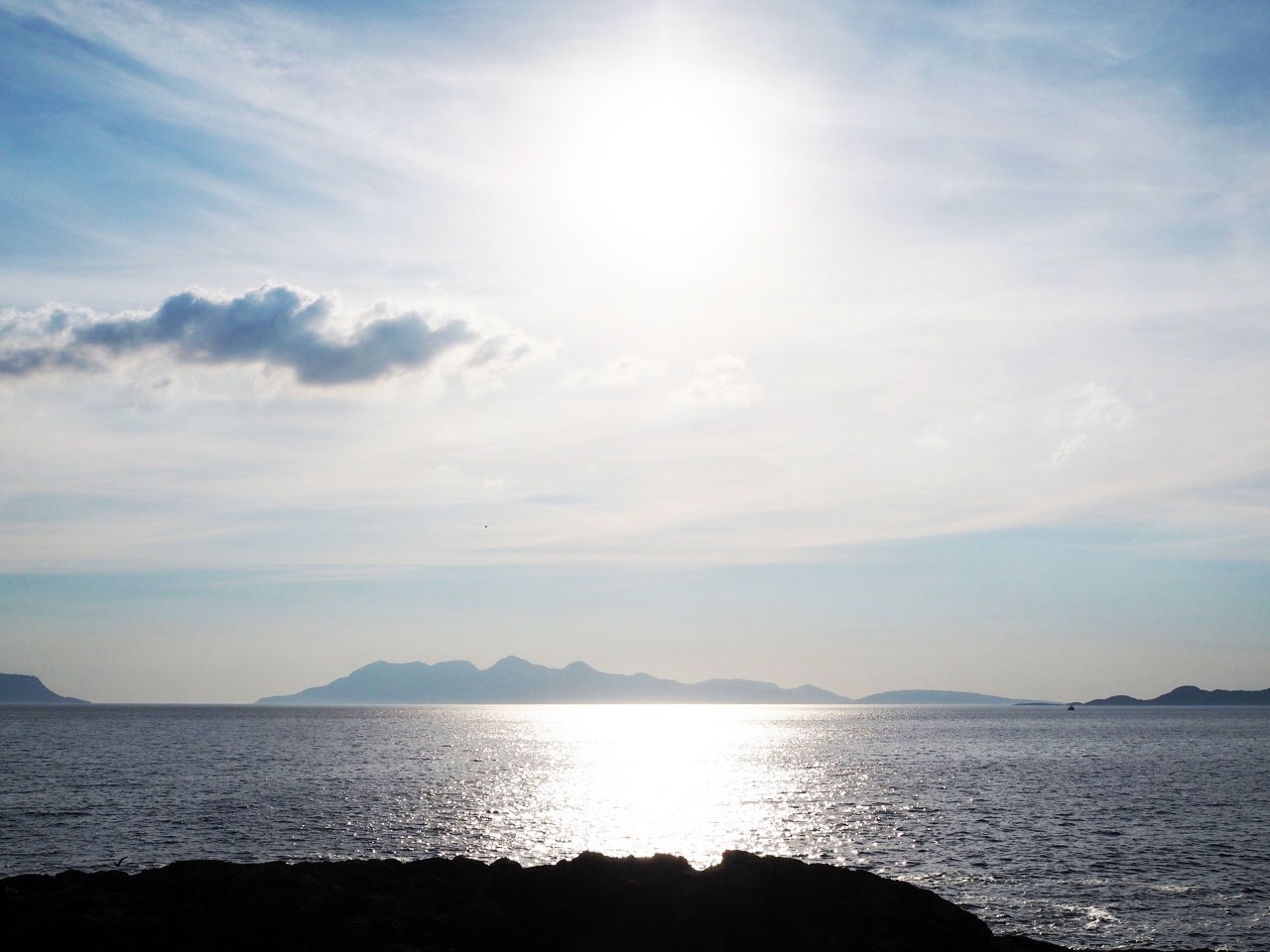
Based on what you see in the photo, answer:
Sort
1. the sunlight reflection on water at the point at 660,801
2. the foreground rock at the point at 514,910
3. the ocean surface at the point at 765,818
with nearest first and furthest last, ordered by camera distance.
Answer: the foreground rock at the point at 514,910 → the ocean surface at the point at 765,818 → the sunlight reflection on water at the point at 660,801

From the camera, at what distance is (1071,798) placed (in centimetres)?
8781

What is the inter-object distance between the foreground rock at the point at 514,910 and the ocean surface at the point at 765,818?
13.5 meters

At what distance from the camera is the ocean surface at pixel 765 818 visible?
48719mm

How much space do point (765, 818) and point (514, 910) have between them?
4872 cm

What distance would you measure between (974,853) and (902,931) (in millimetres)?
30571

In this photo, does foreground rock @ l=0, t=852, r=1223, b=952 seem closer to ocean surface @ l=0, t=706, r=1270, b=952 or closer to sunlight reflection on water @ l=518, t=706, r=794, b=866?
ocean surface @ l=0, t=706, r=1270, b=952

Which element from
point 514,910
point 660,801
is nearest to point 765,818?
point 660,801

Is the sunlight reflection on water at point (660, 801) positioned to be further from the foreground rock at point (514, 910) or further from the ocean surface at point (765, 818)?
the foreground rock at point (514, 910)

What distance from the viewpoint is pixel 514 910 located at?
1310 inches

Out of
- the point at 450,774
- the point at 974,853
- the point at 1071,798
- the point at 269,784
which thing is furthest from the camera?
the point at 450,774

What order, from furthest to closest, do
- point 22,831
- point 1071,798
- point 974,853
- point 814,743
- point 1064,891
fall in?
point 814,743
point 1071,798
point 22,831
point 974,853
point 1064,891

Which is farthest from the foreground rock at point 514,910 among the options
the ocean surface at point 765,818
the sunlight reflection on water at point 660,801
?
the sunlight reflection on water at point 660,801

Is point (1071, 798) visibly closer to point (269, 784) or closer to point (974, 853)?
point (974, 853)

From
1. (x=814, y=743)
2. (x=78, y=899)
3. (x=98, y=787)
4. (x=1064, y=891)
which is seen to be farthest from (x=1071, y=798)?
(x=814, y=743)
